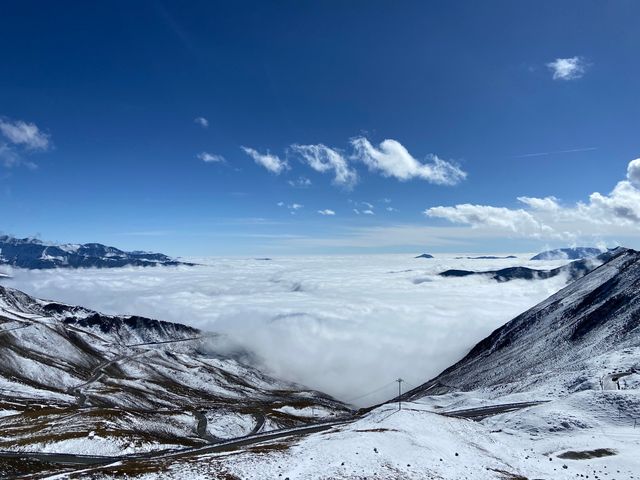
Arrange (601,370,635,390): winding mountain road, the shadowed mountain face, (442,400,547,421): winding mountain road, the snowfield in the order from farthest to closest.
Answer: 1. the shadowed mountain face
2. (442,400,547,421): winding mountain road
3. (601,370,635,390): winding mountain road
4. the snowfield

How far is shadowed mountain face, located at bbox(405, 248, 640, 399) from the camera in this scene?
324 feet

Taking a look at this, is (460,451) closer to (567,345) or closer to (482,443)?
(482,443)

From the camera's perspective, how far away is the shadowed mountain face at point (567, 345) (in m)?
98.6

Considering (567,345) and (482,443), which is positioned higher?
(482,443)

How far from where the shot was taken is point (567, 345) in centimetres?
13862

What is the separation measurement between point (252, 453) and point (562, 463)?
1213 inches

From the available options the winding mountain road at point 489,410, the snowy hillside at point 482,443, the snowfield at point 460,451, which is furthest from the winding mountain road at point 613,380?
the snowfield at point 460,451

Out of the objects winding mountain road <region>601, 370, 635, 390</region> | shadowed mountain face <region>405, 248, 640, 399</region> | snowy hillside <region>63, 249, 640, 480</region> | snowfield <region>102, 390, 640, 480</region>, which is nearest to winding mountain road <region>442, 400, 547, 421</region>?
snowy hillside <region>63, 249, 640, 480</region>

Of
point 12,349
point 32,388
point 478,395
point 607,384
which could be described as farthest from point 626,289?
point 12,349

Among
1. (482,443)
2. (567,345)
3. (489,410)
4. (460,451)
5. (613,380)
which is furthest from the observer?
(567,345)

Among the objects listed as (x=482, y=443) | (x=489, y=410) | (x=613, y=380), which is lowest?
(x=489, y=410)

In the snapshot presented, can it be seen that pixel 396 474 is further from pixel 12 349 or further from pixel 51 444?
pixel 12 349

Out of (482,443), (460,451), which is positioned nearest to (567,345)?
(482,443)

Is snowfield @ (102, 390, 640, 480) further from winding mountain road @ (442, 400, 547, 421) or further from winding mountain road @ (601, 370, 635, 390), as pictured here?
winding mountain road @ (442, 400, 547, 421)
